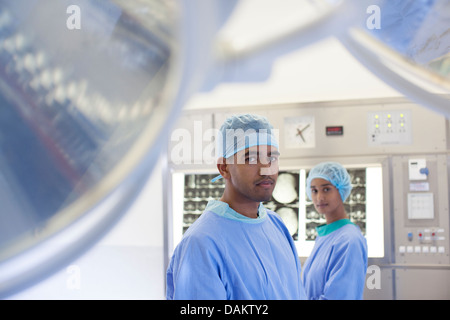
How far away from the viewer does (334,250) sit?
155cm

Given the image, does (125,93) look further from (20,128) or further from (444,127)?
(444,127)

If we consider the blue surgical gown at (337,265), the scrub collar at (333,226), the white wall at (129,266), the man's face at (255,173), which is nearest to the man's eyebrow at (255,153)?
the man's face at (255,173)

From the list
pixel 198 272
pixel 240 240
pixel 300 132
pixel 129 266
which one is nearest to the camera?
pixel 198 272

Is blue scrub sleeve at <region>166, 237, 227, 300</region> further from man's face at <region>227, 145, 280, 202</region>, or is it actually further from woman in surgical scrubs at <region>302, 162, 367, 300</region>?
woman in surgical scrubs at <region>302, 162, 367, 300</region>

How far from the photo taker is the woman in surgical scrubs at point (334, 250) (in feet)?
4.76

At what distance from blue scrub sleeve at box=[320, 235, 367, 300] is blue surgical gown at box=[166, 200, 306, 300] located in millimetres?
277

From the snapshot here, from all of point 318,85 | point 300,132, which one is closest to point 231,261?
point 300,132

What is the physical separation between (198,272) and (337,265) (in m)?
0.73

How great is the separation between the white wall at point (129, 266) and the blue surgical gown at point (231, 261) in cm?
144

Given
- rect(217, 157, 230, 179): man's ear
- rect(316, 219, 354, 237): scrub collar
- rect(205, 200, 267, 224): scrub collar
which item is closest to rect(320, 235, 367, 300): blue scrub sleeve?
rect(316, 219, 354, 237): scrub collar

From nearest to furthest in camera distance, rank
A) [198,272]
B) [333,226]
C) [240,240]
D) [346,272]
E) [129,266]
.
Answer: [198,272]
[240,240]
[346,272]
[333,226]
[129,266]

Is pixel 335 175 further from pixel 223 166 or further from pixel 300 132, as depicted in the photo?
pixel 223 166

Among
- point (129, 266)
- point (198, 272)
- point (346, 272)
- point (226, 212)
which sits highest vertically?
point (226, 212)

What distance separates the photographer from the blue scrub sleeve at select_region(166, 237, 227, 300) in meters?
0.93
